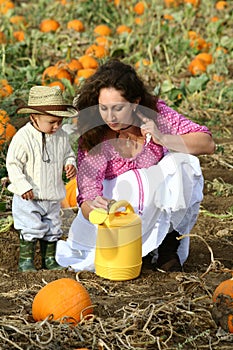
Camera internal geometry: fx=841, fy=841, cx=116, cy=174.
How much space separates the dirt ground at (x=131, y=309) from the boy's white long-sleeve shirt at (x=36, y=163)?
0.42 m

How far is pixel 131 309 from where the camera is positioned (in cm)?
344

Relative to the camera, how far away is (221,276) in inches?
163

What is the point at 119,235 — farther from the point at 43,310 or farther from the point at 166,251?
the point at 43,310

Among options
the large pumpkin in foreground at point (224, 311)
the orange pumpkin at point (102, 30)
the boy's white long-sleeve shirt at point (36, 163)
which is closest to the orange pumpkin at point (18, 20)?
the orange pumpkin at point (102, 30)

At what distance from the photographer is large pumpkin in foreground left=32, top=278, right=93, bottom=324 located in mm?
3365

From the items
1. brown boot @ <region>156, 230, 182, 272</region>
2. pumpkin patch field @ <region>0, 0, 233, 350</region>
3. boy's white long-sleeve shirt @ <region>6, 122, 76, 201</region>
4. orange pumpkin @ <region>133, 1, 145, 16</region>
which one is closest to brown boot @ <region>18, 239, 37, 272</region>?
pumpkin patch field @ <region>0, 0, 233, 350</region>

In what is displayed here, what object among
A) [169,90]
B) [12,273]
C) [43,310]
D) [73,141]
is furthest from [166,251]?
[169,90]

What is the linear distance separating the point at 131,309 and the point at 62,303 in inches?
11.2

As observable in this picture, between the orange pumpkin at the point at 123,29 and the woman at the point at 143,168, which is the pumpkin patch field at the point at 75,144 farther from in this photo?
the woman at the point at 143,168

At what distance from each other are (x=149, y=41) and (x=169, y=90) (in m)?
1.26

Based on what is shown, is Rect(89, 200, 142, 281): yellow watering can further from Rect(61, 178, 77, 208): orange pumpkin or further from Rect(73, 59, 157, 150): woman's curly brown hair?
Rect(61, 178, 77, 208): orange pumpkin

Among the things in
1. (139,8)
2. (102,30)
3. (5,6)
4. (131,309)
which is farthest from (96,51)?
(131,309)

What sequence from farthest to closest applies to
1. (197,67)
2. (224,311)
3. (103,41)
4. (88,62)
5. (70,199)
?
1. (103,41)
2. (197,67)
3. (88,62)
4. (70,199)
5. (224,311)

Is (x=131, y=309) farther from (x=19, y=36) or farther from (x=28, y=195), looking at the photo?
(x=19, y=36)
